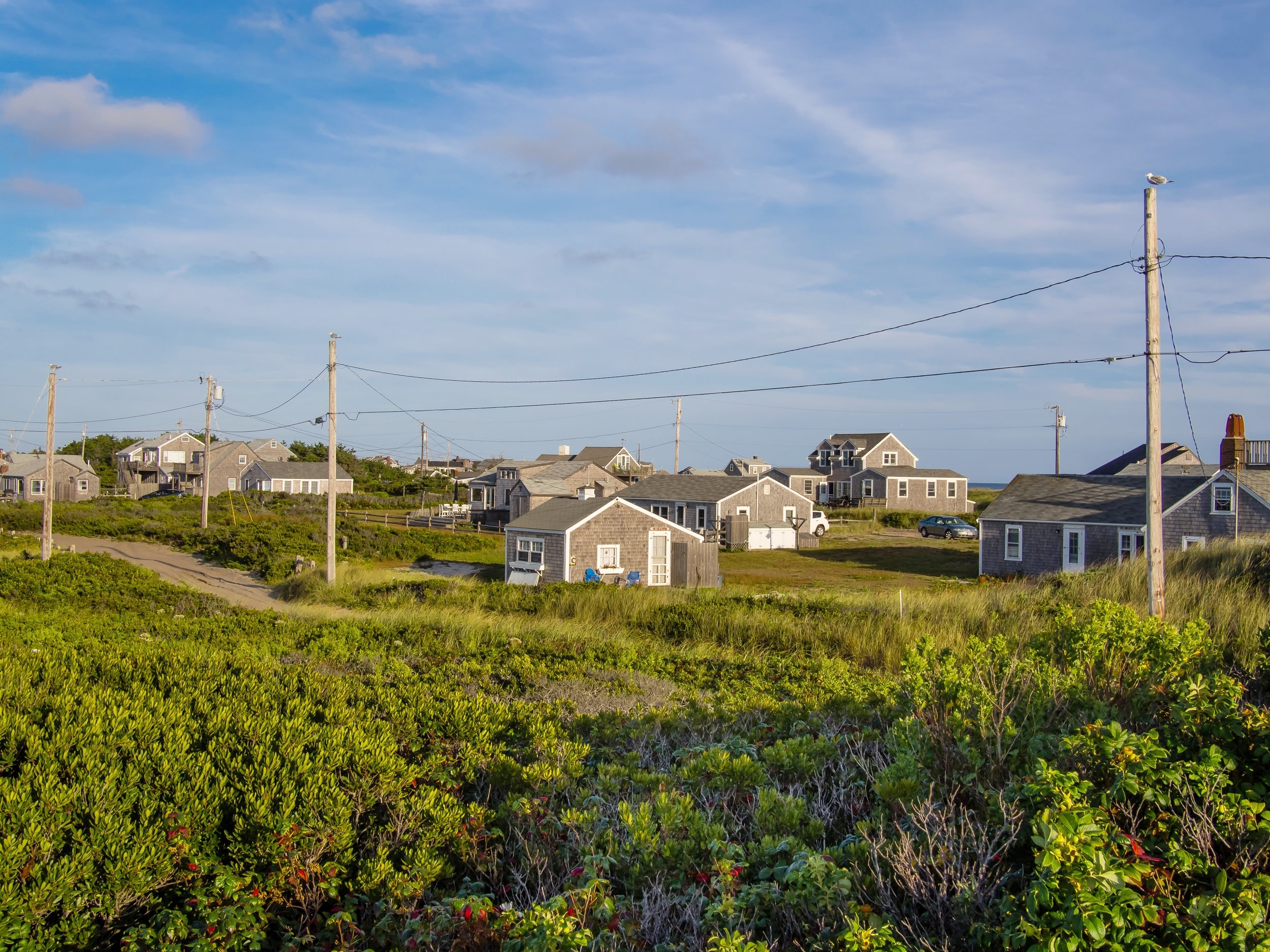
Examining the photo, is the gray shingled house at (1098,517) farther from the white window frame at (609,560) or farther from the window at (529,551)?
the window at (529,551)

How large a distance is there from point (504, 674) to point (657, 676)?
2227 millimetres

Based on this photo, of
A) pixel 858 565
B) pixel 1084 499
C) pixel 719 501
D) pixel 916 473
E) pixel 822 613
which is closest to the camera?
pixel 822 613

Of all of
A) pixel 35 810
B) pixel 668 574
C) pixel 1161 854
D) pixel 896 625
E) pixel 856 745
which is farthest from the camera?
pixel 668 574

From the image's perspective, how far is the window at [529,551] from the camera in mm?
33438

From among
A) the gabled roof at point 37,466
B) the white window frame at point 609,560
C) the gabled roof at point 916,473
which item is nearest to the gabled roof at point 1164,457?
the gabled roof at point 916,473

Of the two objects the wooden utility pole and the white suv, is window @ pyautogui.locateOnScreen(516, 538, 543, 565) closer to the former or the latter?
the wooden utility pole

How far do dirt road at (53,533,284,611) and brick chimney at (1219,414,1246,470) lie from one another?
2969 centimetres

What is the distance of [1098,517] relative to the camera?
33281 mm

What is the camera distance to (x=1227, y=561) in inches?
791

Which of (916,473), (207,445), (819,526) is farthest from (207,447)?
(916,473)

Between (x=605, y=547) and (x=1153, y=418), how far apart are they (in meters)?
21.1

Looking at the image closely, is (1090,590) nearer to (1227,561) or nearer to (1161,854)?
(1227,561)

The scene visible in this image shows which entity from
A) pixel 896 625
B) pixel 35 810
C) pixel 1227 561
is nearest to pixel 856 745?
pixel 35 810

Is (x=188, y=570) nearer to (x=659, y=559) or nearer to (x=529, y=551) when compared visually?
(x=529, y=551)
